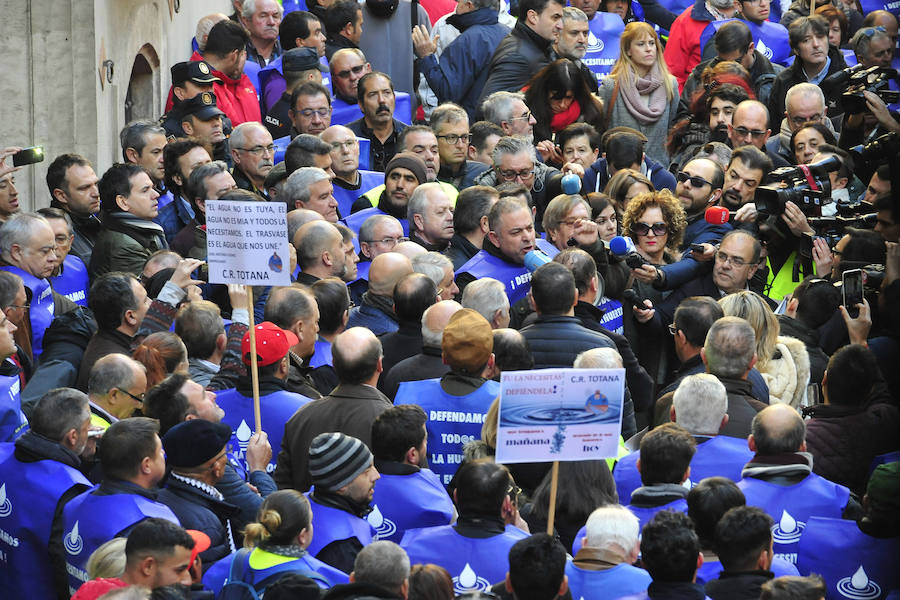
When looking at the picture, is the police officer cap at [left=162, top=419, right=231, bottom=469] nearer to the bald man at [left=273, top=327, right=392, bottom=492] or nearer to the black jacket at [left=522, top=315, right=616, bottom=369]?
the bald man at [left=273, top=327, right=392, bottom=492]

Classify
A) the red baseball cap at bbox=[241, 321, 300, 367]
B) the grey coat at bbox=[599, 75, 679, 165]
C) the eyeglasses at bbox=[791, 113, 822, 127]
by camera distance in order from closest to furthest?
the red baseball cap at bbox=[241, 321, 300, 367]
the eyeglasses at bbox=[791, 113, 822, 127]
the grey coat at bbox=[599, 75, 679, 165]

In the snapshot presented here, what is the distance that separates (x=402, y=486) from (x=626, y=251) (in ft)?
10.7

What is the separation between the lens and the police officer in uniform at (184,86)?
11602mm

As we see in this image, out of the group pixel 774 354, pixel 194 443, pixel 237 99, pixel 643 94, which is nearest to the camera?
pixel 194 443

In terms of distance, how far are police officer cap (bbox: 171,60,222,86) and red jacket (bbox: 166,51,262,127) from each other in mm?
534

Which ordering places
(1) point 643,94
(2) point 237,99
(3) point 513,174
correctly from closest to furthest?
(3) point 513,174 < (2) point 237,99 < (1) point 643,94

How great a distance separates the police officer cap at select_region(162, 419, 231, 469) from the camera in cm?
641

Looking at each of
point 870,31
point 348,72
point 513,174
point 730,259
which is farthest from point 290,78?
point 870,31

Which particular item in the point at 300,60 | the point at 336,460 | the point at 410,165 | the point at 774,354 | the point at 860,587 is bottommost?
the point at 860,587

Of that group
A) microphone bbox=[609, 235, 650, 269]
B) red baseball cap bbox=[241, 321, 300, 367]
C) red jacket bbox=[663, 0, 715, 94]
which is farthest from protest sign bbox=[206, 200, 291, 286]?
red jacket bbox=[663, 0, 715, 94]

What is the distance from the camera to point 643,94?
12.8 meters

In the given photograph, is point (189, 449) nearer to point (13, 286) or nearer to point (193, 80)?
point (13, 286)

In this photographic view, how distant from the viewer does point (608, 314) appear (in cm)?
928

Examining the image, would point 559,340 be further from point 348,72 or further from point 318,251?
point 348,72
